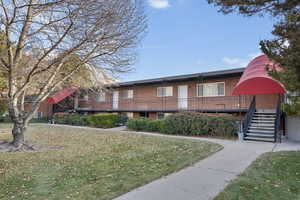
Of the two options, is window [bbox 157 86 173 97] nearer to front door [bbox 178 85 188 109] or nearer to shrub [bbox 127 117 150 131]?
front door [bbox 178 85 188 109]

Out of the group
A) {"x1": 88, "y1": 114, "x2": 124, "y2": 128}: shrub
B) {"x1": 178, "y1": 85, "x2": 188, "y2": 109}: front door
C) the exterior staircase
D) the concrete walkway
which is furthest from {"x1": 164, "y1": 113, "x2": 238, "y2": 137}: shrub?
{"x1": 88, "y1": 114, "x2": 124, "y2": 128}: shrub

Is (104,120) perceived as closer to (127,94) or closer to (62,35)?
(127,94)

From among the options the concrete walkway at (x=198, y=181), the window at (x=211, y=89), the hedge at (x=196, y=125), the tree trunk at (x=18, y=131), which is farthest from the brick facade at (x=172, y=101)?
the tree trunk at (x=18, y=131)

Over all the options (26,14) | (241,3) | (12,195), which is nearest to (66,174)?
(12,195)

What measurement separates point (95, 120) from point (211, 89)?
11.1 metres

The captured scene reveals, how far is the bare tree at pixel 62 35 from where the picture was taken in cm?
621

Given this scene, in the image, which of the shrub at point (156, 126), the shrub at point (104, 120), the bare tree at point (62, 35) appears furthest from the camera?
the shrub at point (104, 120)

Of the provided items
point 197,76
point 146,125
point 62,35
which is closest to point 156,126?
point 146,125

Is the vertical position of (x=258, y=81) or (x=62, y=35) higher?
(x=62, y=35)

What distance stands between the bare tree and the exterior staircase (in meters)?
7.71

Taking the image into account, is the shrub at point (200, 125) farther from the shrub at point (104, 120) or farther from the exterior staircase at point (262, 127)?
the shrub at point (104, 120)

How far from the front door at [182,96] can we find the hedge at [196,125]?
4.35 m

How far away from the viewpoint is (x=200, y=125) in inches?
447

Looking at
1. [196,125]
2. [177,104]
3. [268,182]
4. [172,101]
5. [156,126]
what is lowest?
[268,182]
